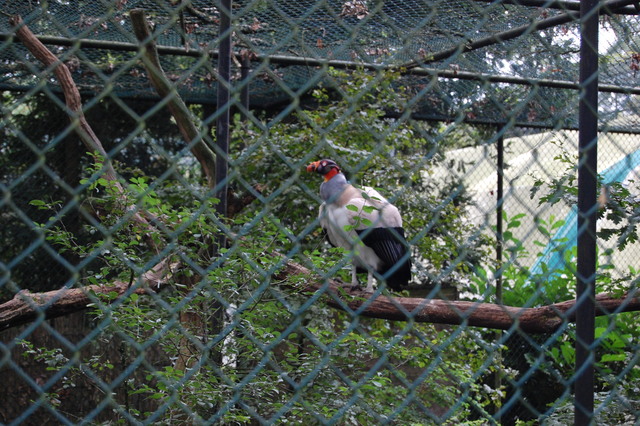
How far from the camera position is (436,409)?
16.5 feet

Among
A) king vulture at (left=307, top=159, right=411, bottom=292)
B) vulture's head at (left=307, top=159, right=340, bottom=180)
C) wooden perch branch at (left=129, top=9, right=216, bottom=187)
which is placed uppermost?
vulture's head at (left=307, top=159, right=340, bottom=180)

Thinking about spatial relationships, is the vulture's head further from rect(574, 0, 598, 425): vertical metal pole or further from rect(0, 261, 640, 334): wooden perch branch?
rect(574, 0, 598, 425): vertical metal pole

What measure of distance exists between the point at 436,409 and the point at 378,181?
189cm

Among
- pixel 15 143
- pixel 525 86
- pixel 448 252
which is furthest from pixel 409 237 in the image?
pixel 15 143

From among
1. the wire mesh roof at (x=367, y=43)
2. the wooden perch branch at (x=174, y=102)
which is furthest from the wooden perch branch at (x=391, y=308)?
the wire mesh roof at (x=367, y=43)

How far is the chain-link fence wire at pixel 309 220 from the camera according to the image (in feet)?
5.72

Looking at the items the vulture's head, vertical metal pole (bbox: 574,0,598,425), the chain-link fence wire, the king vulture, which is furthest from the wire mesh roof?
vertical metal pole (bbox: 574,0,598,425)

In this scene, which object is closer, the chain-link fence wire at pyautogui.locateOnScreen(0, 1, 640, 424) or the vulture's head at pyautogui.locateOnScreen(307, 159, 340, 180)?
the chain-link fence wire at pyautogui.locateOnScreen(0, 1, 640, 424)

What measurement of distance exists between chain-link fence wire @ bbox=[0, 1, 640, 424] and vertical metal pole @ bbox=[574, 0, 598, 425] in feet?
0.11

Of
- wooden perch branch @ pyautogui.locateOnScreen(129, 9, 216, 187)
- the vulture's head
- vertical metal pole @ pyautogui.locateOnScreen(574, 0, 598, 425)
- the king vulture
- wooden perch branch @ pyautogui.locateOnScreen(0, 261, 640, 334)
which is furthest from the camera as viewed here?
the vulture's head

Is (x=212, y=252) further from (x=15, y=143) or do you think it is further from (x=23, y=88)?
(x=15, y=143)

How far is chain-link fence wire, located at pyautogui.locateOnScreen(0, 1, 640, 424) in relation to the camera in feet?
5.72

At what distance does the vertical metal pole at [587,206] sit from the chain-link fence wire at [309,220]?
0.03 metres

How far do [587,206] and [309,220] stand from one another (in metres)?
2.57
